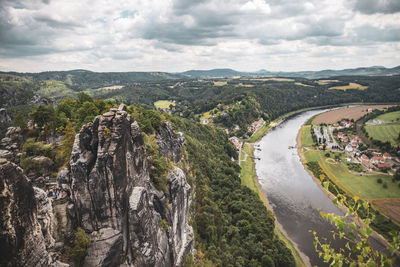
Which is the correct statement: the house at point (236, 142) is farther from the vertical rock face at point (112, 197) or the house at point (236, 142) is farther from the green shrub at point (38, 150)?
the vertical rock face at point (112, 197)

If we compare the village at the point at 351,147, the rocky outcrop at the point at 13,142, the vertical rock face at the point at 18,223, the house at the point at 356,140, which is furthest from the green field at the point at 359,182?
the rocky outcrop at the point at 13,142

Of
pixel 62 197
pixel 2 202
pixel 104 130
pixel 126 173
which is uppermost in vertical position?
pixel 104 130

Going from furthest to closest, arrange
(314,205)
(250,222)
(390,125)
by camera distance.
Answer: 1. (390,125)
2. (314,205)
3. (250,222)

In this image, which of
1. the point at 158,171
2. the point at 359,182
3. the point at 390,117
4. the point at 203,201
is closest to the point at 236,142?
the point at 359,182

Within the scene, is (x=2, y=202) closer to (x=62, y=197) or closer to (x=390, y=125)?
(x=62, y=197)

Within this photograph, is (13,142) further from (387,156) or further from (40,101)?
(387,156)

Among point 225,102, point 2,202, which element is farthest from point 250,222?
point 225,102

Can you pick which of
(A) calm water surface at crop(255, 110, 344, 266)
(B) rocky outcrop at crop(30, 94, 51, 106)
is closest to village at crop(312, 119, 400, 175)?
(A) calm water surface at crop(255, 110, 344, 266)
